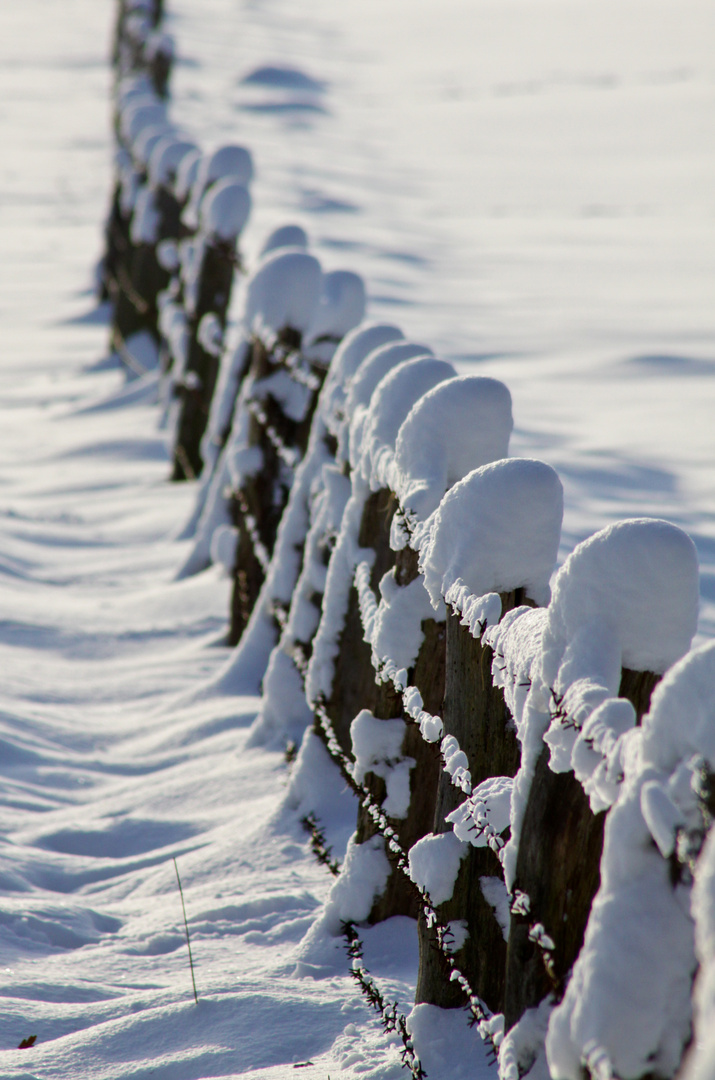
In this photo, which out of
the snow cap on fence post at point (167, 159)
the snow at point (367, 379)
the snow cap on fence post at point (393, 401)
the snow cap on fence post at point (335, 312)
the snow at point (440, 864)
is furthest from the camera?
the snow cap on fence post at point (167, 159)

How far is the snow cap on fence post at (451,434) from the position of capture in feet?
6.89

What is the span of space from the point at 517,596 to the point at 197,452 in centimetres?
467

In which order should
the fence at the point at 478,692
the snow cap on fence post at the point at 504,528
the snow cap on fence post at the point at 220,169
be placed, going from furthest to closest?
the snow cap on fence post at the point at 220,169 → the snow cap on fence post at the point at 504,528 → the fence at the point at 478,692

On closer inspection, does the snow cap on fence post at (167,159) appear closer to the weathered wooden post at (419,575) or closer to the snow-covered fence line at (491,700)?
the snow-covered fence line at (491,700)

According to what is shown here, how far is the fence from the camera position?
3.64 ft

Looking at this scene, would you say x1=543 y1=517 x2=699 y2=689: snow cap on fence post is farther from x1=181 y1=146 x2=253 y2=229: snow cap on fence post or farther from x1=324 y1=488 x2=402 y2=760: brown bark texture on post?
x1=181 y1=146 x2=253 y2=229: snow cap on fence post

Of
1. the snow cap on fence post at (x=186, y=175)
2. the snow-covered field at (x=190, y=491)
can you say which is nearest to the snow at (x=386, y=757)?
the snow-covered field at (x=190, y=491)

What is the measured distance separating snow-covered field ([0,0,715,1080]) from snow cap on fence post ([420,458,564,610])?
79cm

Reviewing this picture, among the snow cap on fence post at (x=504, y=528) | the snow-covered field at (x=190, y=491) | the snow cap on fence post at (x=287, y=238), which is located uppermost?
the snow cap on fence post at (x=287, y=238)

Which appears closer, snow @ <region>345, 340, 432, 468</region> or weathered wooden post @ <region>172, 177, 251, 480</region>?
snow @ <region>345, 340, 432, 468</region>

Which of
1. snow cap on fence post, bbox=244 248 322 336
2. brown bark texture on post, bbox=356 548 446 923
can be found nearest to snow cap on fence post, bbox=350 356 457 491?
brown bark texture on post, bbox=356 548 446 923

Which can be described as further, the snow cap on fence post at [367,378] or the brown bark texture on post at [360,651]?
the snow cap on fence post at [367,378]

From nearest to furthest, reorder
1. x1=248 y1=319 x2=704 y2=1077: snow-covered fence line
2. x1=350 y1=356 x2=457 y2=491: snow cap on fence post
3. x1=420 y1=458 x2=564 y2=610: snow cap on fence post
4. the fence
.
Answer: the fence → x1=248 y1=319 x2=704 y2=1077: snow-covered fence line → x1=420 y1=458 x2=564 y2=610: snow cap on fence post → x1=350 y1=356 x2=457 y2=491: snow cap on fence post

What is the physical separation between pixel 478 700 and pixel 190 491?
4636 millimetres
